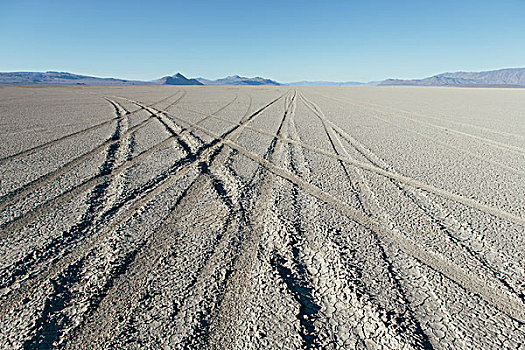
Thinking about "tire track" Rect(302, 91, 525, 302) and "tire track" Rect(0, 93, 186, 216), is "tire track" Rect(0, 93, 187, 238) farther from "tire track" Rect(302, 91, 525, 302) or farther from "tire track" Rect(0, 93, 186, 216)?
"tire track" Rect(302, 91, 525, 302)

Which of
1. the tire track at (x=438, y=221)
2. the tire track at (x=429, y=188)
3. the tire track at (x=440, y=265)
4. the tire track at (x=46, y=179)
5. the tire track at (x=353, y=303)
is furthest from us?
the tire track at (x=46, y=179)

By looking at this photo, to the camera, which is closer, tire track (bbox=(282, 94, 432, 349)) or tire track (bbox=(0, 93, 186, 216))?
tire track (bbox=(282, 94, 432, 349))

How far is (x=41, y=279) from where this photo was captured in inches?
76.4

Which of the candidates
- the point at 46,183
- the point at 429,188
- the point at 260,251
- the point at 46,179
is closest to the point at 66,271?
the point at 260,251

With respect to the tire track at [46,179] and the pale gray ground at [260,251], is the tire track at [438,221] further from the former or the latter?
the tire track at [46,179]

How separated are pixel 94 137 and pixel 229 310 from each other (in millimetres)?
5624

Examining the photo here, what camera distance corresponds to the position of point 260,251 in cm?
226

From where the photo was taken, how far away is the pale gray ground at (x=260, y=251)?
1592 mm

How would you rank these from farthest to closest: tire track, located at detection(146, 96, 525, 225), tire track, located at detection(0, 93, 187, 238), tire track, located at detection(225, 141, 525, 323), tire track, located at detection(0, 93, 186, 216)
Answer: tire track, located at detection(0, 93, 186, 216), tire track, located at detection(146, 96, 525, 225), tire track, located at detection(0, 93, 187, 238), tire track, located at detection(225, 141, 525, 323)

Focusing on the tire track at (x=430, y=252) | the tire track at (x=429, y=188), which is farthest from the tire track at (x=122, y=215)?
the tire track at (x=429, y=188)

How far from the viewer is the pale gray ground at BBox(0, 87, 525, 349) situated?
159cm

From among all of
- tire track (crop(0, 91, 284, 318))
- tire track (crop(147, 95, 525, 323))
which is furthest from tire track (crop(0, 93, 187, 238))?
tire track (crop(147, 95, 525, 323))

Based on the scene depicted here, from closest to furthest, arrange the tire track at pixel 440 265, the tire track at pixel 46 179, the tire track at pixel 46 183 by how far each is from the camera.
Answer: the tire track at pixel 440 265 < the tire track at pixel 46 183 < the tire track at pixel 46 179

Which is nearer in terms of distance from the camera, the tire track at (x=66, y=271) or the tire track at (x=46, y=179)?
the tire track at (x=66, y=271)
